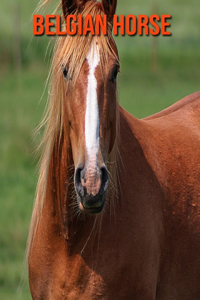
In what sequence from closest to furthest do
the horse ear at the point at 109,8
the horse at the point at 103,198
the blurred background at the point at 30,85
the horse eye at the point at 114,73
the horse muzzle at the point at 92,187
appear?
the horse muzzle at the point at 92,187
the horse at the point at 103,198
the horse eye at the point at 114,73
the horse ear at the point at 109,8
the blurred background at the point at 30,85

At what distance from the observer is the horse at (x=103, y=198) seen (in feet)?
8.42

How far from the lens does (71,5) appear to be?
281 cm

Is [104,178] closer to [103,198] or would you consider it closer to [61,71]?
[103,198]

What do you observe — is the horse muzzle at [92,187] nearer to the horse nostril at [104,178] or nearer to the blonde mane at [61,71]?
the horse nostril at [104,178]

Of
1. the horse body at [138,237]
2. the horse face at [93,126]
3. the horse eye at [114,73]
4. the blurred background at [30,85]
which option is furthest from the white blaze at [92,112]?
the blurred background at [30,85]

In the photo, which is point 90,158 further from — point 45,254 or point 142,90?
point 142,90

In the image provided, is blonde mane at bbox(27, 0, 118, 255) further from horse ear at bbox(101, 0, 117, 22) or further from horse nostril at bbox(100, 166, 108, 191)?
horse nostril at bbox(100, 166, 108, 191)

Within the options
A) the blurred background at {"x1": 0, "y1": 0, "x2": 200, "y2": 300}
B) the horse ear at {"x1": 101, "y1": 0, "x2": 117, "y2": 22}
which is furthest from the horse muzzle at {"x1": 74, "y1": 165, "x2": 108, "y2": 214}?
the blurred background at {"x1": 0, "y1": 0, "x2": 200, "y2": 300}

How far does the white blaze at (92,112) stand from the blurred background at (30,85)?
335 centimetres

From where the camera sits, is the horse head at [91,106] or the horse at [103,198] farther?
the horse at [103,198]

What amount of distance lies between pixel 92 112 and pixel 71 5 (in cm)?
68

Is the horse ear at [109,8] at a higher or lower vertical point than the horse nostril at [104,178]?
higher

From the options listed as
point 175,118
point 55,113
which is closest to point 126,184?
point 55,113

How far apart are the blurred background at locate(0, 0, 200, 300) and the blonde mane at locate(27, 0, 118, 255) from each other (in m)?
2.79
